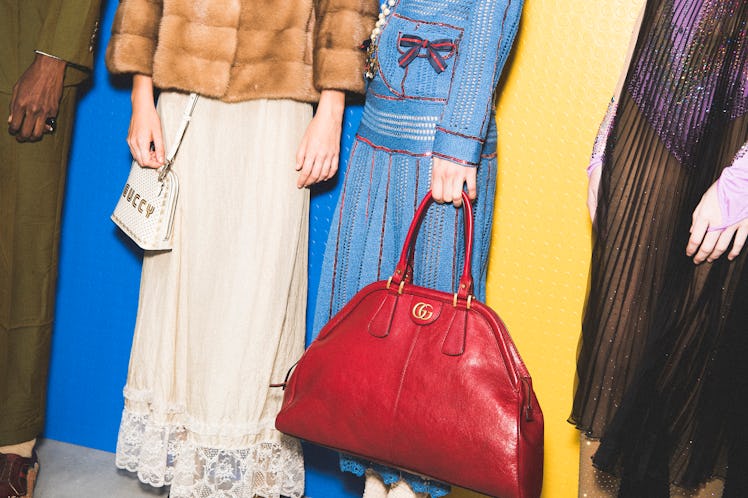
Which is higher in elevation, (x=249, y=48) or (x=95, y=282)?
(x=249, y=48)

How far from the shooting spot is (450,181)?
148cm

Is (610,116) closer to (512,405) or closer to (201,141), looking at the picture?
(512,405)

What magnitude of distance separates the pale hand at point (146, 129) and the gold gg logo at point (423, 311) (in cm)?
75

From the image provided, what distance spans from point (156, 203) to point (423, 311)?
2.31 ft

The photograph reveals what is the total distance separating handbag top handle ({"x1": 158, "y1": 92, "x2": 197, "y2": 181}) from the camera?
1784 millimetres

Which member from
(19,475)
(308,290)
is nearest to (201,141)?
(308,290)

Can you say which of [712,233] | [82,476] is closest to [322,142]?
[712,233]

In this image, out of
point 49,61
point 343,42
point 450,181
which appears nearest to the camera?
point 450,181

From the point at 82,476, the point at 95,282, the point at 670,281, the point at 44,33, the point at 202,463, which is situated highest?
the point at 44,33

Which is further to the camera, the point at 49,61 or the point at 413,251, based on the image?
the point at 49,61

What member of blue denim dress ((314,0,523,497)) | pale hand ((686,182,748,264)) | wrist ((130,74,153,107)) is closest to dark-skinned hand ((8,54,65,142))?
wrist ((130,74,153,107))

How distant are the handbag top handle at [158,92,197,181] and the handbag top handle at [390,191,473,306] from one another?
0.61m

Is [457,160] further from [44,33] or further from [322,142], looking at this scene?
[44,33]

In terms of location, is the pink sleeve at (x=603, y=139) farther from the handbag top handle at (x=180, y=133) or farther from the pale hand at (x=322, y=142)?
the handbag top handle at (x=180, y=133)
